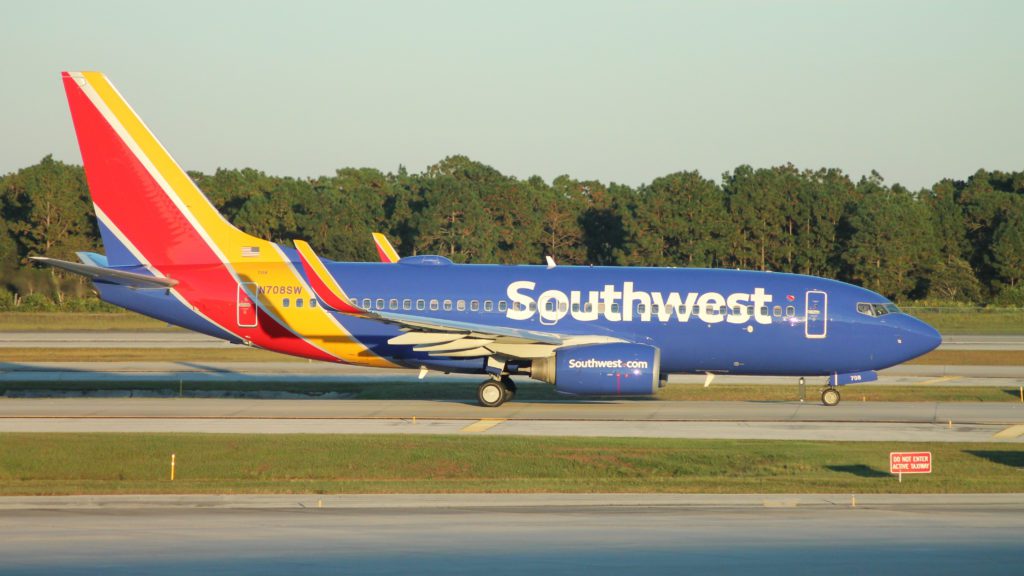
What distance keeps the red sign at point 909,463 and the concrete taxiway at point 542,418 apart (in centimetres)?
561

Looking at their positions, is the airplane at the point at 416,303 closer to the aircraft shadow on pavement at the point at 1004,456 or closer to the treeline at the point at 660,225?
the aircraft shadow on pavement at the point at 1004,456

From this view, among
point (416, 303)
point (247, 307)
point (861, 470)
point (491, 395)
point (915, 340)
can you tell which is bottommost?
point (861, 470)

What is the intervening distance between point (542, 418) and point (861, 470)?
9.28m

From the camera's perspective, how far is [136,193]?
111ft

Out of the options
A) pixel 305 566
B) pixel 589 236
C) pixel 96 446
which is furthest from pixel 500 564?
pixel 589 236

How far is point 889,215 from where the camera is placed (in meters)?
92.2

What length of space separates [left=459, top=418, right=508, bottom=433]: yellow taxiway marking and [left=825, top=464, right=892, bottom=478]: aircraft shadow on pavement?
8407 millimetres

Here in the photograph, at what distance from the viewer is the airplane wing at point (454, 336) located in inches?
1233

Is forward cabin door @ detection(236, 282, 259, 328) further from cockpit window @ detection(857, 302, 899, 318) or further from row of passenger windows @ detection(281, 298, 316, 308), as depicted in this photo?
cockpit window @ detection(857, 302, 899, 318)

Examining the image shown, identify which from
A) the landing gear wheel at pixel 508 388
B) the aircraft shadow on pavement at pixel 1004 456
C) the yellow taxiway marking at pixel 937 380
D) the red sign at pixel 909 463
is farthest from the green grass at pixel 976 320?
the red sign at pixel 909 463

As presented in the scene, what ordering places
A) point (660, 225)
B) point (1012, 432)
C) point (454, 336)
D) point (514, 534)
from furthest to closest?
point (660, 225), point (454, 336), point (1012, 432), point (514, 534)

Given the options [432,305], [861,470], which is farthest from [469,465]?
[432,305]

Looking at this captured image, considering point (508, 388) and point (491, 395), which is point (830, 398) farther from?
point (491, 395)

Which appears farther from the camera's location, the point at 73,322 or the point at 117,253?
the point at 73,322
